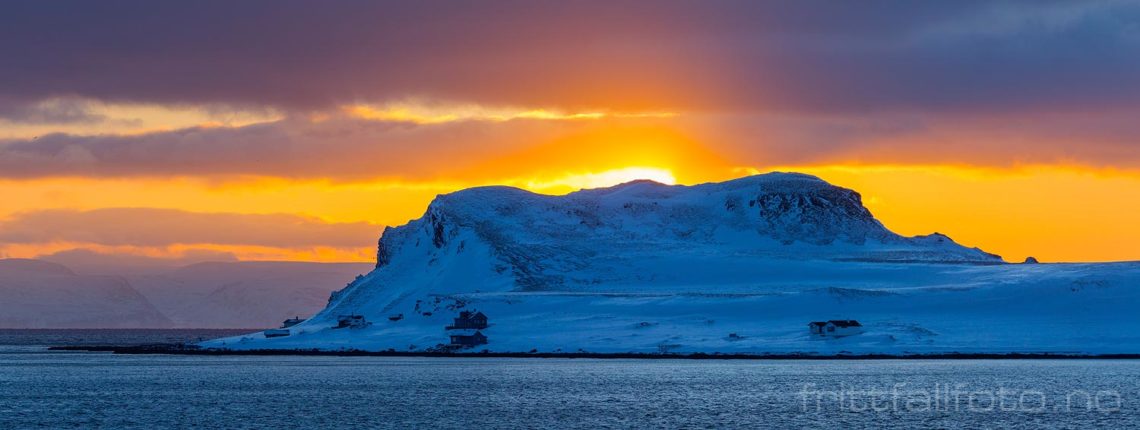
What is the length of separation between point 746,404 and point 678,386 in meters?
23.6

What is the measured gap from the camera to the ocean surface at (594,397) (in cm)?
11812

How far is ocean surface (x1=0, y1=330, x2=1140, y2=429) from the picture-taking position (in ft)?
388

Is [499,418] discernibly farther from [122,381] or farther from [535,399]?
[122,381]

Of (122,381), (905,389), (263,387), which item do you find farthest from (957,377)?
(122,381)

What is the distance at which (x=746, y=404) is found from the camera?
133750 millimetres

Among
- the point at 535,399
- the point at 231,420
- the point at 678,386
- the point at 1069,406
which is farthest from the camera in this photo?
the point at 678,386

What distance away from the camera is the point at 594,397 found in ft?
469

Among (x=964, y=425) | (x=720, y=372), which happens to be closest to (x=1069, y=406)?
(x=964, y=425)

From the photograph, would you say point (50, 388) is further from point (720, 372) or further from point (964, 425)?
point (964, 425)

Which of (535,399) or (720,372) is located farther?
(720,372)

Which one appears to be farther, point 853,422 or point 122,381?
point 122,381

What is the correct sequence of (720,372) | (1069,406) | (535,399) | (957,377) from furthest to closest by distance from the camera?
1. (720,372)
2. (957,377)
3. (535,399)
4. (1069,406)

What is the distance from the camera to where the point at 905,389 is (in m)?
149

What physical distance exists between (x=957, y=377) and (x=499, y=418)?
65.2 metres
